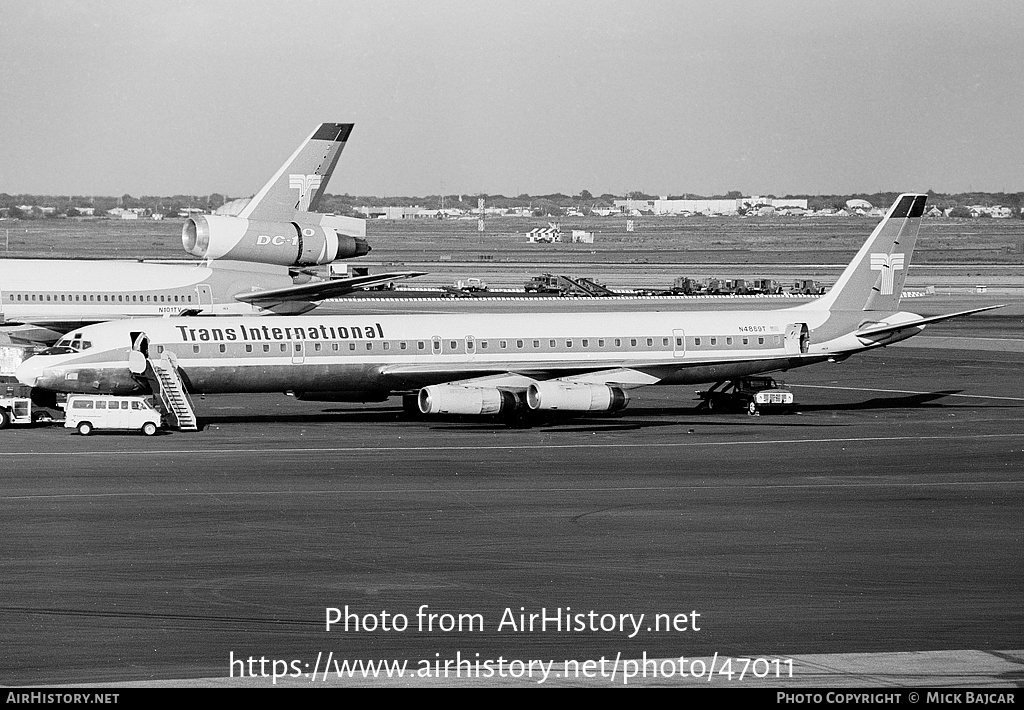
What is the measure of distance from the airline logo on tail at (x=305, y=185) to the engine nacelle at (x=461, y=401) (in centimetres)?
1962

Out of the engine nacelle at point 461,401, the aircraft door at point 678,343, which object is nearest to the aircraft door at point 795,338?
the aircraft door at point 678,343

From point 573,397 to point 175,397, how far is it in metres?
13.6

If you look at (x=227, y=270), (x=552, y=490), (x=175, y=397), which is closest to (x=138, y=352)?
Answer: (x=175, y=397)

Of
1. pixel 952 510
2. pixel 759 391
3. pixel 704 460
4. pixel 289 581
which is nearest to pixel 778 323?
pixel 759 391

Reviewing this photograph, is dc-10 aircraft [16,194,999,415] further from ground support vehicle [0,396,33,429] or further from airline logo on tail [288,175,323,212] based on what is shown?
airline logo on tail [288,175,323,212]

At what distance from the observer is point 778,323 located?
50.2 meters

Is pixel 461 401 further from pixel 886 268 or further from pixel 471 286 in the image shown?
pixel 471 286

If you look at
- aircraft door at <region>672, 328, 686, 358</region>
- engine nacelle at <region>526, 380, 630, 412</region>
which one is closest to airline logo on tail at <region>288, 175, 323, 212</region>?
engine nacelle at <region>526, 380, 630, 412</region>

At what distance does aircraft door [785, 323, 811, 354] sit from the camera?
49906 mm

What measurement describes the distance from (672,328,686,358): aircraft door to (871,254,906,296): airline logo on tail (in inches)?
344

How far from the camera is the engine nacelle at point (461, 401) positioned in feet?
147

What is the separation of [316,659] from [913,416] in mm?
36381

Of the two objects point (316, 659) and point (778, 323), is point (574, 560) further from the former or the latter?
point (778, 323)

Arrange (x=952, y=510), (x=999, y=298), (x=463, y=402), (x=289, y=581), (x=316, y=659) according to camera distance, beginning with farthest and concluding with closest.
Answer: (x=999, y=298) < (x=463, y=402) < (x=952, y=510) < (x=289, y=581) < (x=316, y=659)
